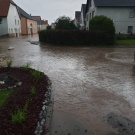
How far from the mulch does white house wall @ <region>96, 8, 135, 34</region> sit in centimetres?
2776

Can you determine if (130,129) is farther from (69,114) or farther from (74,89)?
(74,89)

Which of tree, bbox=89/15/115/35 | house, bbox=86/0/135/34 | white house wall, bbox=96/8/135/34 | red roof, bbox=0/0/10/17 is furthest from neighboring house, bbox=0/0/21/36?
tree, bbox=89/15/115/35

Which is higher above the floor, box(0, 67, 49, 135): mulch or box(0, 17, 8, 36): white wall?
box(0, 17, 8, 36): white wall

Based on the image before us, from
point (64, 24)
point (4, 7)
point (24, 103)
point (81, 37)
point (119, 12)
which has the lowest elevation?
point (24, 103)

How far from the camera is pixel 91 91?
25.2 feet

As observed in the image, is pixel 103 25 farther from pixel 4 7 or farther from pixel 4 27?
pixel 4 7

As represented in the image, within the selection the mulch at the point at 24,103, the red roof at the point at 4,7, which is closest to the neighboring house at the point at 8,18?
the red roof at the point at 4,7

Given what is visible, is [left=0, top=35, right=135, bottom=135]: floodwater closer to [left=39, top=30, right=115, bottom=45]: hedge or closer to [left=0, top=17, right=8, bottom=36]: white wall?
[left=39, top=30, right=115, bottom=45]: hedge

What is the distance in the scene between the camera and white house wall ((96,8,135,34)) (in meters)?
34.0

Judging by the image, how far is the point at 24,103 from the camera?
19.1 ft

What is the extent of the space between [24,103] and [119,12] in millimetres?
31618

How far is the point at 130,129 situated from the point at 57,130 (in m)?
1.74

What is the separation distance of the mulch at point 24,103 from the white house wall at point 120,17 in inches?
1093

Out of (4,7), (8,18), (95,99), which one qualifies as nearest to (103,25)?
(95,99)
